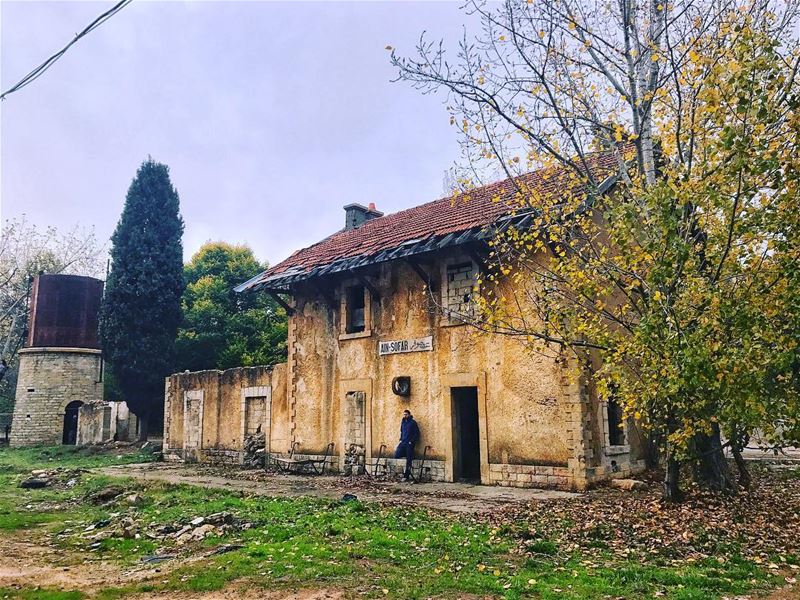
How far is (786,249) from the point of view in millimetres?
6180

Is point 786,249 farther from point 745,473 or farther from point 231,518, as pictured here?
point 231,518

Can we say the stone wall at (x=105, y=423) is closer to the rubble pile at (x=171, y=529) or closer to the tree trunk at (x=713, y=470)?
the rubble pile at (x=171, y=529)

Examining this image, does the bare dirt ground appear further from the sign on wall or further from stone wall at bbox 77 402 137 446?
stone wall at bbox 77 402 137 446

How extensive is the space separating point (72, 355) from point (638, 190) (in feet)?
98.4

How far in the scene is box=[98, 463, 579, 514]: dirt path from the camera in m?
10.5

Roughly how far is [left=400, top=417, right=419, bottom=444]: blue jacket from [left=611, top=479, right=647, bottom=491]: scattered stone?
438cm

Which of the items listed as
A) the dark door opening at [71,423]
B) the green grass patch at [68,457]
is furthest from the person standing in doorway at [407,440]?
the dark door opening at [71,423]

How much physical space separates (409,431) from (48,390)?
2351 cm

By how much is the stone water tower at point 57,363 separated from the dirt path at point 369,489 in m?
14.8

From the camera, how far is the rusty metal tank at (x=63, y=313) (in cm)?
2995

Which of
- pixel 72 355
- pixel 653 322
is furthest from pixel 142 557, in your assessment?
pixel 72 355

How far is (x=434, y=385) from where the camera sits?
13.9 metres

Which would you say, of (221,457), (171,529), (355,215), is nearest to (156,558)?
(171,529)

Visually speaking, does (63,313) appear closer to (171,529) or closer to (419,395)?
(419,395)
